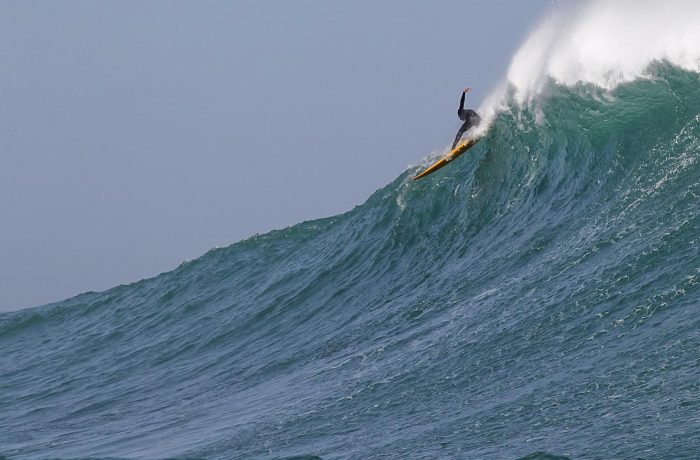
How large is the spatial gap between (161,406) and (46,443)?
4.92 feet

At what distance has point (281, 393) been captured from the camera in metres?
11.8

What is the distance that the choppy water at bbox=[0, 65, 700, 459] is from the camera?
333 inches

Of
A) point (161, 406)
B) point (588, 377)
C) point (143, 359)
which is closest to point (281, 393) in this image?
point (161, 406)

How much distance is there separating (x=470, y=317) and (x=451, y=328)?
0.27 metres

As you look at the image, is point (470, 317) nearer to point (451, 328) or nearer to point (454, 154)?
point (451, 328)

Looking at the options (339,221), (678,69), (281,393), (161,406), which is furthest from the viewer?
(339,221)

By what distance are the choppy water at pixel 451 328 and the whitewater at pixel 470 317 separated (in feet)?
0.13

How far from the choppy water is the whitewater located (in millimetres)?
39

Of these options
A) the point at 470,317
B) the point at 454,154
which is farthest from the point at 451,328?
the point at 454,154

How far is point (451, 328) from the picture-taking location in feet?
38.0

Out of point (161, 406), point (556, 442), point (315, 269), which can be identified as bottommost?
point (556, 442)

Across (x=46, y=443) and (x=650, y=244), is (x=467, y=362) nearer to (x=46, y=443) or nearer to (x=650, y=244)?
(x=650, y=244)

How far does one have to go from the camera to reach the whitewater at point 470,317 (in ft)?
28.0

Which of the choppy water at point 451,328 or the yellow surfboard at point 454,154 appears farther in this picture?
the yellow surfboard at point 454,154
